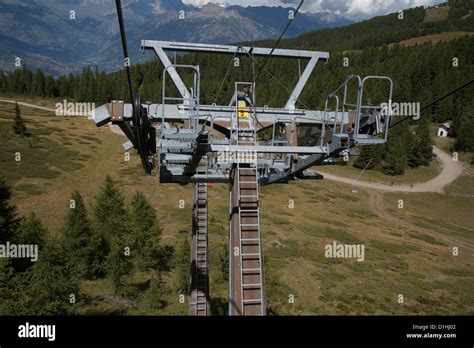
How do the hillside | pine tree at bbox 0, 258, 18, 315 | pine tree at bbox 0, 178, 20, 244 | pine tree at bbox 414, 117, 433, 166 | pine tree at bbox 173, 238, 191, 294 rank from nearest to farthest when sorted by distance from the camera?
pine tree at bbox 0, 258, 18, 315
pine tree at bbox 0, 178, 20, 244
pine tree at bbox 173, 238, 191, 294
the hillside
pine tree at bbox 414, 117, 433, 166

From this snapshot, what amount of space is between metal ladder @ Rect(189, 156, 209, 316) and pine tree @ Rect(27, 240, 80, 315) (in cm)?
779

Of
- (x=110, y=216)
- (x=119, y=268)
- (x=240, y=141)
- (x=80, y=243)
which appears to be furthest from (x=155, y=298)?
(x=240, y=141)

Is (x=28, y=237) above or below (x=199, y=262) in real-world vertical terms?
below

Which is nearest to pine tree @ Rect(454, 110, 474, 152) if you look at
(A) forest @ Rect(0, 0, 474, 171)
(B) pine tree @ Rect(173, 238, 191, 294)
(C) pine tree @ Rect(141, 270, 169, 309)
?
(A) forest @ Rect(0, 0, 474, 171)

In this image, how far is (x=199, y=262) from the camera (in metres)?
16.1

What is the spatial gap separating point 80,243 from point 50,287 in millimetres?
10939

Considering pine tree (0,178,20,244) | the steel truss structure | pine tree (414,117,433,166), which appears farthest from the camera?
pine tree (414,117,433,166)

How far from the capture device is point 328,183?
77875 mm

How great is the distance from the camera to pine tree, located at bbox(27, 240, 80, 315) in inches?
727

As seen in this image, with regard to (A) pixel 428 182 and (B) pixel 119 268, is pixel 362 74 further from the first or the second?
(B) pixel 119 268

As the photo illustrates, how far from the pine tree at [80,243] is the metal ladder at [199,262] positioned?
51.0 ft

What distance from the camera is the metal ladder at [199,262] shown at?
16.1 meters

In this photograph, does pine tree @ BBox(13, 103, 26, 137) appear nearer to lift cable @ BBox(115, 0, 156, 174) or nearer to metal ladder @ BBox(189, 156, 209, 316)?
metal ladder @ BBox(189, 156, 209, 316)
